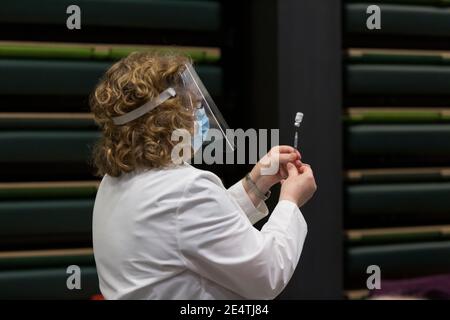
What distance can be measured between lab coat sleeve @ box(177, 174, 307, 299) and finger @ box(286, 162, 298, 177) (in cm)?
25

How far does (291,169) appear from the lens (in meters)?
1.60

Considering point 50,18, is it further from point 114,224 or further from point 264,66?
point 114,224

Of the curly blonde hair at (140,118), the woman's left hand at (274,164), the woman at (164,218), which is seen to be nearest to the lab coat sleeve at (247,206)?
the woman's left hand at (274,164)

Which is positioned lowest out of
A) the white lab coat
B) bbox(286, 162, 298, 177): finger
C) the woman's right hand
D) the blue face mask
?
the white lab coat

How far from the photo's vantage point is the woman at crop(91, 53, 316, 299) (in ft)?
4.27

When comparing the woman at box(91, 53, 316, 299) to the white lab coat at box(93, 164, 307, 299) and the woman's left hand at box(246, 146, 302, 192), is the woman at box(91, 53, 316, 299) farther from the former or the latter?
the woman's left hand at box(246, 146, 302, 192)

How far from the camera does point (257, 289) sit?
53.0 inches

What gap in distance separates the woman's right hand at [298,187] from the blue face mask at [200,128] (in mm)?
250

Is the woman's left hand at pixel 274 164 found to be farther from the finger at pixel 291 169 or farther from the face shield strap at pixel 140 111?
the face shield strap at pixel 140 111

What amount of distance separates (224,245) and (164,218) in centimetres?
15

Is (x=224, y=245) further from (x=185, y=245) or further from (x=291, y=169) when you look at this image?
(x=291, y=169)

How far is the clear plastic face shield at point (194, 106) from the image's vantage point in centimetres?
137

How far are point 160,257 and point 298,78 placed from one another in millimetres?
1346

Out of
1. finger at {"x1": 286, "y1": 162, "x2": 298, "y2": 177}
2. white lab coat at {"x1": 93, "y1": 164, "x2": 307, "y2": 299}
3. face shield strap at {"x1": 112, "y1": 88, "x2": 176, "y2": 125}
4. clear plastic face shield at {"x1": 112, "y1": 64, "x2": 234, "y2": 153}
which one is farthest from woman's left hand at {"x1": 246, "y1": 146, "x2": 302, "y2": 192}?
face shield strap at {"x1": 112, "y1": 88, "x2": 176, "y2": 125}
